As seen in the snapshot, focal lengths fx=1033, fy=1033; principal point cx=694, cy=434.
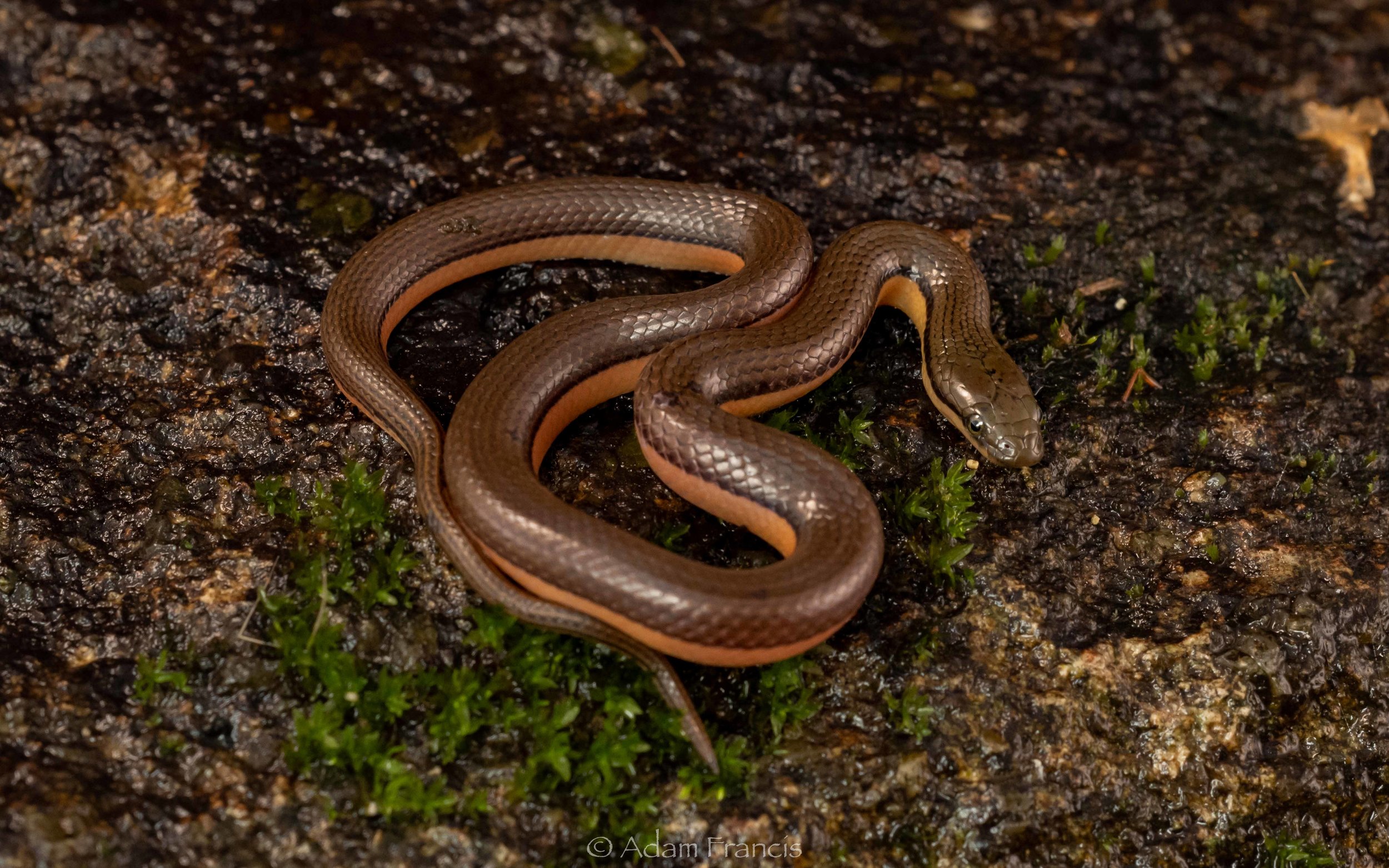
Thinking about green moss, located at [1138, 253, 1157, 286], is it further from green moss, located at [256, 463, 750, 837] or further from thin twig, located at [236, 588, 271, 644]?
thin twig, located at [236, 588, 271, 644]

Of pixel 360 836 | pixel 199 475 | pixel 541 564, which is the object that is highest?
pixel 541 564

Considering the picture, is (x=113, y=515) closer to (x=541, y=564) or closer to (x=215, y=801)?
(x=215, y=801)

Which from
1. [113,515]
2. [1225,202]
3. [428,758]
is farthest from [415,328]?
[1225,202]

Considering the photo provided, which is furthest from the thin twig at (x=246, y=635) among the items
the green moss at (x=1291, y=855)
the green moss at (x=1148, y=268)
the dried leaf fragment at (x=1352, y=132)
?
the dried leaf fragment at (x=1352, y=132)

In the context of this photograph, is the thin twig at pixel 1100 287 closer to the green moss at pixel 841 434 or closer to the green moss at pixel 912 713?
the green moss at pixel 841 434

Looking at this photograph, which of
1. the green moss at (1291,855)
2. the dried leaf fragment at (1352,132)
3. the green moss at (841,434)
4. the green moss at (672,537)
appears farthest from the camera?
the dried leaf fragment at (1352,132)
